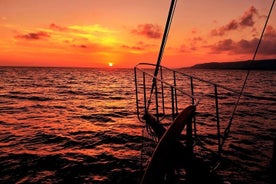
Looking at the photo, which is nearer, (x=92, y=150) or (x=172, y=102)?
(x=172, y=102)

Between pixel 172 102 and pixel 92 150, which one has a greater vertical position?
pixel 172 102

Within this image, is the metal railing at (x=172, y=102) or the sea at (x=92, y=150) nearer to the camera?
the metal railing at (x=172, y=102)

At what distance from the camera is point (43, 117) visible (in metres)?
14.5

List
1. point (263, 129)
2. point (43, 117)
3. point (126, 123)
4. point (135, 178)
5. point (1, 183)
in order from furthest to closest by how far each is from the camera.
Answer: point (43, 117)
point (126, 123)
point (263, 129)
point (135, 178)
point (1, 183)

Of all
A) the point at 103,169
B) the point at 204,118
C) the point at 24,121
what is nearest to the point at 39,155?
the point at 103,169

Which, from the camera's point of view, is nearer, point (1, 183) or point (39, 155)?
point (1, 183)

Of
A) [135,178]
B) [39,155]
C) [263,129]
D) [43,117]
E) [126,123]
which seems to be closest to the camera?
[135,178]

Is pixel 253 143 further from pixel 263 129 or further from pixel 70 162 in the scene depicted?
pixel 70 162

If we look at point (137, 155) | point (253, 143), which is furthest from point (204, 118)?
point (137, 155)

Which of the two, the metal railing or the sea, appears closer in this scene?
the metal railing

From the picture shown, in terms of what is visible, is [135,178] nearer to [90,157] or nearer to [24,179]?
[90,157]

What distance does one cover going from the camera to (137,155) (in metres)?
8.47

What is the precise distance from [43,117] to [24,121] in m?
1.38

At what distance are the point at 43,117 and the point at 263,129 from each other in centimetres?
1304
